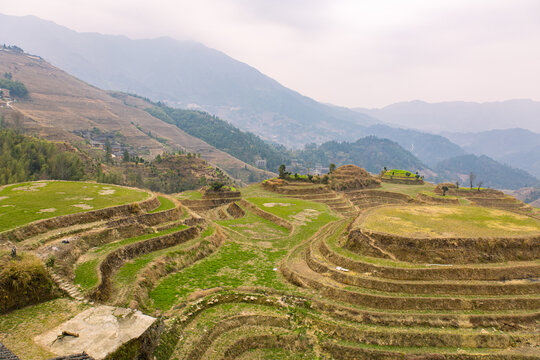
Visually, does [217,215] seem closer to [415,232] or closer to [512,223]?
[415,232]

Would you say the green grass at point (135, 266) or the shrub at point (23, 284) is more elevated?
the shrub at point (23, 284)

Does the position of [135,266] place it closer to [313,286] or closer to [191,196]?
[313,286]

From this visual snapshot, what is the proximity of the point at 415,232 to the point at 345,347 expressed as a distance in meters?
14.1

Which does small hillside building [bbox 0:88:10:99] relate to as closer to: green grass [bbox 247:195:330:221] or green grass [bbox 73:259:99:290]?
green grass [bbox 247:195:330:221]

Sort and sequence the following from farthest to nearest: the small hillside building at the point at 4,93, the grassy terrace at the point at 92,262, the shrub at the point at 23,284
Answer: the small hillside building at the point at 4,93 < the grassy terrace at the point at 92,262 < the shrub at the point at 23,284

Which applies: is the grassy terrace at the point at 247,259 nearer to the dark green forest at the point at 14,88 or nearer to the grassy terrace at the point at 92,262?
the grassy terrace at the point at 92,262

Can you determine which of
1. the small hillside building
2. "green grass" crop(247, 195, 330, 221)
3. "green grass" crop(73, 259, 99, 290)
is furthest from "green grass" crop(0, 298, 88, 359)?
the small hillside building

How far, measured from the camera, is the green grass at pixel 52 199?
23.5 m

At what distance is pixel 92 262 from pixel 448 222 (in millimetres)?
32540

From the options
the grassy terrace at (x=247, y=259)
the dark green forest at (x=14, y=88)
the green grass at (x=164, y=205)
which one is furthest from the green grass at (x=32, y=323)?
the dark green forest at (x=14, y=88)

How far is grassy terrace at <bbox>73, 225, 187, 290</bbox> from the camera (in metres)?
17.2

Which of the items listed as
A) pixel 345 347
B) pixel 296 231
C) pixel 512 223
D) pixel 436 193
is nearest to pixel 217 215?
pixel 296 231

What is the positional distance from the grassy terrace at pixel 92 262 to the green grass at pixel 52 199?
18.8 feet

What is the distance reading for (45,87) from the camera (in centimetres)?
17700
